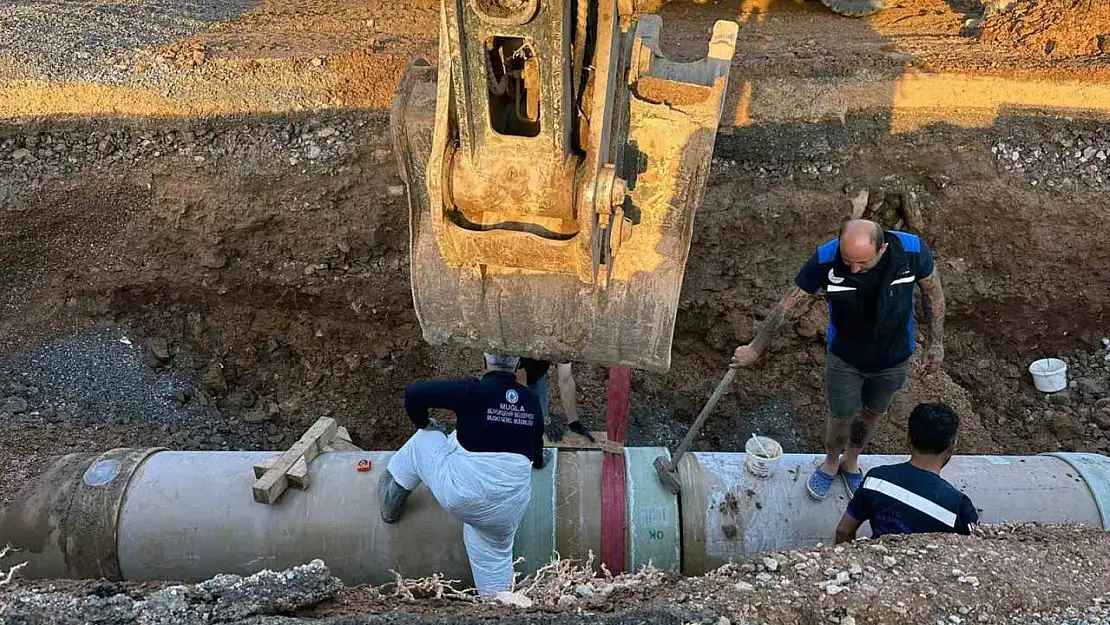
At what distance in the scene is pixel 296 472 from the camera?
443cm

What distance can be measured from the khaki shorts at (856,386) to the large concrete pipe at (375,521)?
1.66 ft

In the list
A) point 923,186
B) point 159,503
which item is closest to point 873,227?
point 923,186

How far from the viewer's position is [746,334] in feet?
→ 22.5

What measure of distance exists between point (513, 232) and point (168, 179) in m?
4.72

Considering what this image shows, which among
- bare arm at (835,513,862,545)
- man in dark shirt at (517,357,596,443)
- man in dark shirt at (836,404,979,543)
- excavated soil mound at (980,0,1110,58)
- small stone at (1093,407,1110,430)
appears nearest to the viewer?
man in dark shirt at (836,404,979,543)

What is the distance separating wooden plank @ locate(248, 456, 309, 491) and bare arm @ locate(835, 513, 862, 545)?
2.83 metres

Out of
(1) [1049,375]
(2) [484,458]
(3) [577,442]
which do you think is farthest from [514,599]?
(1) [1049,375]

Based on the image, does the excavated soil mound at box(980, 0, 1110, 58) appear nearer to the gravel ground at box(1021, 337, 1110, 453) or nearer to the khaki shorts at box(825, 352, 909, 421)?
the gravel ground at box(1021, 337, 1110, 453)

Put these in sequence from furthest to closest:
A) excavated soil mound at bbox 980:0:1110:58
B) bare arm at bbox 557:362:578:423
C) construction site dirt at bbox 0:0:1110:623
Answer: excavated soil mound at bbox 980:0:1110:58 → construction site dirt at bbox 0:0:1110:623 → bare arm at bbox 557:362:578:423

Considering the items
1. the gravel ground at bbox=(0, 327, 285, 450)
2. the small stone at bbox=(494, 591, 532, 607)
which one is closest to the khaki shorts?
the small stone at bbox=(494, 591, 532, 607)

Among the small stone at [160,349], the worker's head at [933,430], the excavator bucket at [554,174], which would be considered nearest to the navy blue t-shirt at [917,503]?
the worker's head at [933,430]

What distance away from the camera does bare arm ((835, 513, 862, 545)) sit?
3820mm

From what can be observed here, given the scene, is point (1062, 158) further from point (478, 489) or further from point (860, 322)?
point (478, 489)

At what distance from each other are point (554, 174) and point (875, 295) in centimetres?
194
